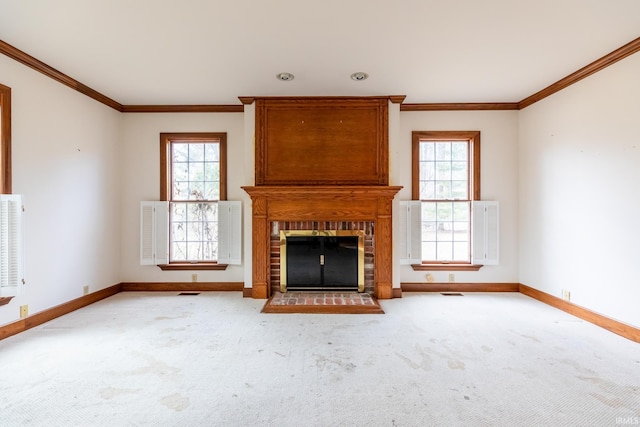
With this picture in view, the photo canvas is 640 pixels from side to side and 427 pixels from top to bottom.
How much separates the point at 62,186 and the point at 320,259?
3221 mm

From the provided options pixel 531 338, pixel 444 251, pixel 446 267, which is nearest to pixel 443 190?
pixel 444 251

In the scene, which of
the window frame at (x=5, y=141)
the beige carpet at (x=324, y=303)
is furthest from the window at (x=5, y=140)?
the beige carpet at (x=324, y=303)

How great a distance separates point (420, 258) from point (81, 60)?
15.4ft

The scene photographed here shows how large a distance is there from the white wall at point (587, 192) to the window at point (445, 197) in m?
0.77

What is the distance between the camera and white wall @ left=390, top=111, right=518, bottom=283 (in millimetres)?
4402

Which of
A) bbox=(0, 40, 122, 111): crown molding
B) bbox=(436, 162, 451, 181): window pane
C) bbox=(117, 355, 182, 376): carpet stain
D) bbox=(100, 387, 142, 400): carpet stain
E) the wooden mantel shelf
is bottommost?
bbox=(100, 387, 142, 400): carpet stain

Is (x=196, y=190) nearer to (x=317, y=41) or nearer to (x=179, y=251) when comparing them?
(x=179, y=251)

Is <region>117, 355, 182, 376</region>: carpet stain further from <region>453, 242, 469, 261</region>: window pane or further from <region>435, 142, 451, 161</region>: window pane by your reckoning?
<region>435, 142, 451, 161</region>: window pane

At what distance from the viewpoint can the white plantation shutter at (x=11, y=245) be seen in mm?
2613

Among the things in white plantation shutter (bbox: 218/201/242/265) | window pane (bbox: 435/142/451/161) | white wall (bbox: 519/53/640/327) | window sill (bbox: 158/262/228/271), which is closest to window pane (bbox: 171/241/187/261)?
window sill (bbox: 158/262/228/271)

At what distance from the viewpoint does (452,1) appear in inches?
86.0

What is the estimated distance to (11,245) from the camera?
8.68 ft

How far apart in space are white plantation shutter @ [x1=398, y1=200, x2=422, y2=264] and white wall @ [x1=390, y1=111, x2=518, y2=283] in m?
0.14

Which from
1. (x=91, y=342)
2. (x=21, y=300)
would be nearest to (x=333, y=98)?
(x=91, y=342)
